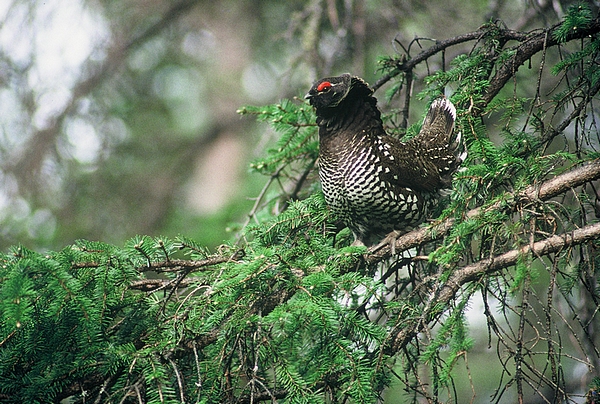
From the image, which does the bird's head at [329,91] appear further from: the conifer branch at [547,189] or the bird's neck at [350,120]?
the conifer branch at [547,189]

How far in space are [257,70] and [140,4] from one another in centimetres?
254

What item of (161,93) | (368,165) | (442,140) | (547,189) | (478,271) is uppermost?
(161,93)

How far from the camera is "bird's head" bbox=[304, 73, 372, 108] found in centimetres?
388

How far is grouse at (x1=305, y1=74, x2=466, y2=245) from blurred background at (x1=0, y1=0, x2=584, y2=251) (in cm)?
163

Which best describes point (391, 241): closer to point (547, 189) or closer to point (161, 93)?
point (547, 189)

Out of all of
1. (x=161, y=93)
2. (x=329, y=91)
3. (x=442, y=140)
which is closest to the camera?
(x=329, y=91)

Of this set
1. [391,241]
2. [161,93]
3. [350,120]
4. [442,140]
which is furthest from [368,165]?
[161,93]

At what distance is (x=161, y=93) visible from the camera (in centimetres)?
1173

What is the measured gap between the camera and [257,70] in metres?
10.3

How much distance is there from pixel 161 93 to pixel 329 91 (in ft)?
28.2

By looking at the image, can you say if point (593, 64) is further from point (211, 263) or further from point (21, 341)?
point (21, 341)

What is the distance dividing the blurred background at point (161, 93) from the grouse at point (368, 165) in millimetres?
1625

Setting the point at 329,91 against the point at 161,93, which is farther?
the point at 161,93

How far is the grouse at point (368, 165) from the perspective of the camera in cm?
371
